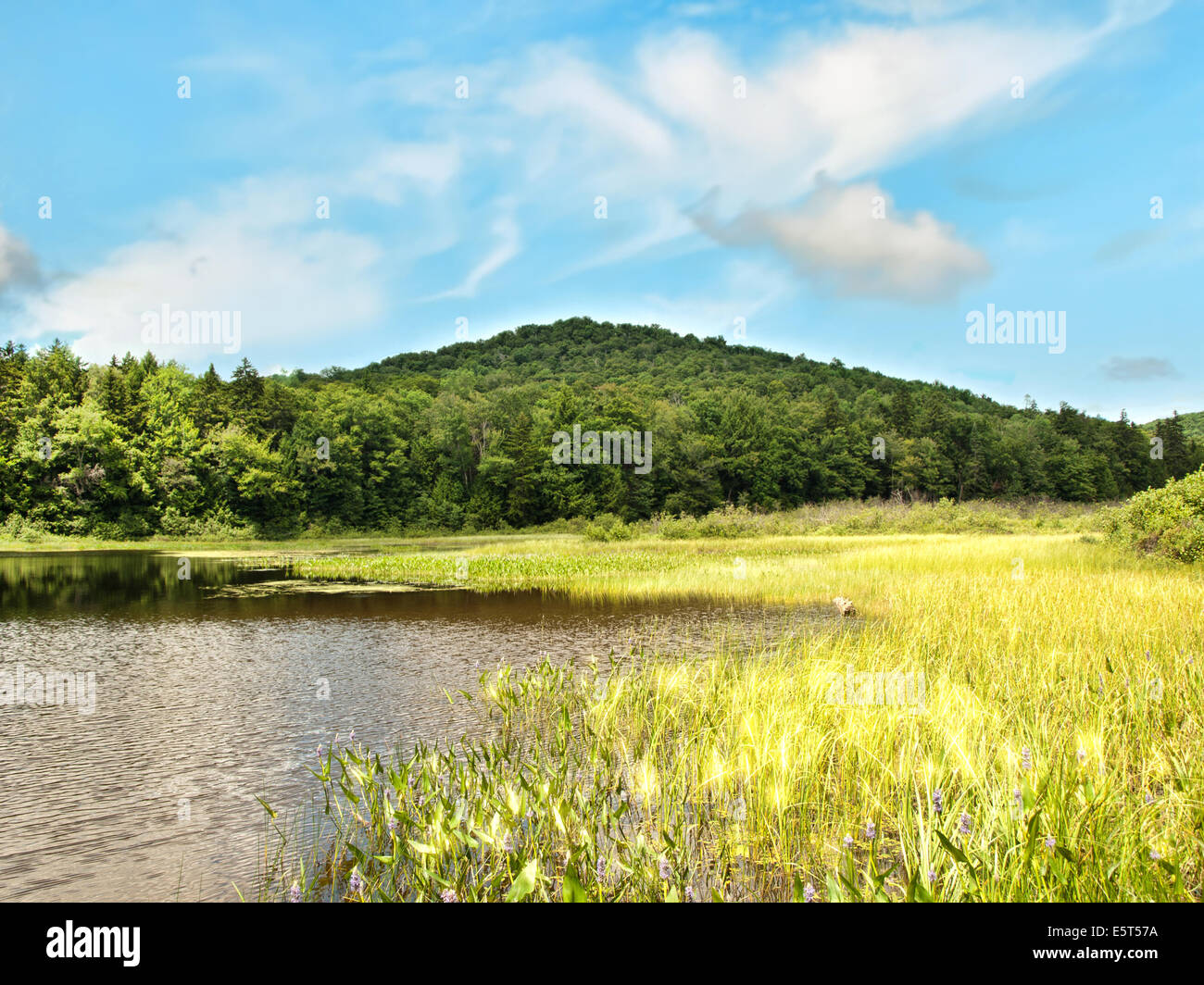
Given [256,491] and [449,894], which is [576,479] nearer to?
[256,491]

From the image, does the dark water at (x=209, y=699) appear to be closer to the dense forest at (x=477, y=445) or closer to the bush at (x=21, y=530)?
the dense forest at (x=477, y=445)

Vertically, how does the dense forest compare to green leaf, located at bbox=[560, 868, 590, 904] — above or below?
above

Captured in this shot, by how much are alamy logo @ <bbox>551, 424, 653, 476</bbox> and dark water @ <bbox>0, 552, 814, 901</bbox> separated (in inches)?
1786

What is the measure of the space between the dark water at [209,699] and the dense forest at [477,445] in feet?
103

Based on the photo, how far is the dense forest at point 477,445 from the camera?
55.7 metres

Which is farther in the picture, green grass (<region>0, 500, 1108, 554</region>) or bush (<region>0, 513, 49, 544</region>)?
bush (<region>0, 513, 49, 544</region>)

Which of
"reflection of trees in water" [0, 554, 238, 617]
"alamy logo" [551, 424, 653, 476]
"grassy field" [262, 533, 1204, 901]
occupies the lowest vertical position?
"reflection of trees in water" [0, 554, 238, 617]

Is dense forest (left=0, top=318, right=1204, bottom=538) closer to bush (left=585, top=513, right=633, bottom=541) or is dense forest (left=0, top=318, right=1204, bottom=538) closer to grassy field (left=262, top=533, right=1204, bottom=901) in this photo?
bush (left=585, top=513, right=633, bottom=541)

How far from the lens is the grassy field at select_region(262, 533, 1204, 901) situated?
3.98 metres

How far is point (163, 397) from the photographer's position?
61750mm

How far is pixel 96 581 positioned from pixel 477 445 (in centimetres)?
4685

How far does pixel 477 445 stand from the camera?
71.9 m
